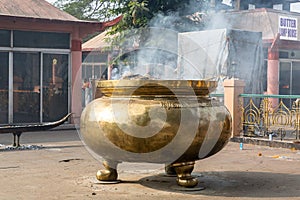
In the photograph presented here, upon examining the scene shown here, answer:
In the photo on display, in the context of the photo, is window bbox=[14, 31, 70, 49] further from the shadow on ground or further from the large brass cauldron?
the large brass cauldron

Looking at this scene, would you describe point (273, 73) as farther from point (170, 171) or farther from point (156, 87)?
point (156, 87)

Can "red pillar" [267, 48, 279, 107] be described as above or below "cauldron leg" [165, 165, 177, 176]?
above

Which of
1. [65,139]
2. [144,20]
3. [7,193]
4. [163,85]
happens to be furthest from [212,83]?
[144,20]

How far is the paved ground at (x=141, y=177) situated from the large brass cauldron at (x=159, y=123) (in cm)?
40

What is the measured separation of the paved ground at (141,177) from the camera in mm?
5805

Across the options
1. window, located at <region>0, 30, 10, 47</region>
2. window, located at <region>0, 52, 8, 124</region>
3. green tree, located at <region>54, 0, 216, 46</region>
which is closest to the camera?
window, located at <region>0, 30, 10, 47</region>

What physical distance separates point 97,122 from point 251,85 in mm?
9500

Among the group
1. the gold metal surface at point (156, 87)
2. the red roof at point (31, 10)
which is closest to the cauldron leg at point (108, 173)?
the gold metal surface at point (156, 87)

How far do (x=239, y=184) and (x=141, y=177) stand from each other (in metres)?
1.27

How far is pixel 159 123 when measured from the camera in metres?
5.56

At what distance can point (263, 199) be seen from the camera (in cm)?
557

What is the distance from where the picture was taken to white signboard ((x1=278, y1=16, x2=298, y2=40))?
21.0 meters

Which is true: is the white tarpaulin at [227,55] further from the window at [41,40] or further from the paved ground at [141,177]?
the paved ground at [141,177]

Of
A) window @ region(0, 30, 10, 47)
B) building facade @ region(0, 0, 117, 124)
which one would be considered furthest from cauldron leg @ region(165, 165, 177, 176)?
window @ region(0, 30, 10, 47)
